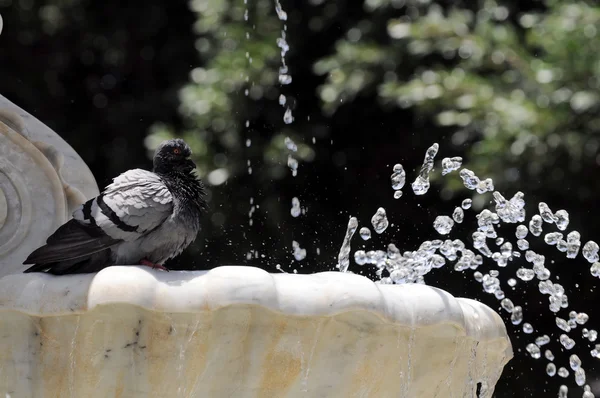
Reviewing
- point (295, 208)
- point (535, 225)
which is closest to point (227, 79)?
point (295, 208)

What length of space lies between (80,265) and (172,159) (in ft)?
1.52

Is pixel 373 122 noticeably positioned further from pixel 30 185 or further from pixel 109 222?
pixel 109 222

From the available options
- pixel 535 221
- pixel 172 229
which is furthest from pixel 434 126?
pixel 172 229

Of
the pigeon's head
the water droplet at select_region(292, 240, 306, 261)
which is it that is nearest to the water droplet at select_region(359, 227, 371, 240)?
the pigeon's head

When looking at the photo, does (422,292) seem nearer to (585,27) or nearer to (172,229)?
(172,229)

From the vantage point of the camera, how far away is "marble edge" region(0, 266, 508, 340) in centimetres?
221

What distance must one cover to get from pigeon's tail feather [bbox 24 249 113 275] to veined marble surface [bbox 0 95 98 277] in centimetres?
38

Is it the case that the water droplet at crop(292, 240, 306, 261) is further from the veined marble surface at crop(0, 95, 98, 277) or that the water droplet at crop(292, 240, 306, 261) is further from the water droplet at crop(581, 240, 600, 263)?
the veined marble surface at crop(0, 95, 98, 277)

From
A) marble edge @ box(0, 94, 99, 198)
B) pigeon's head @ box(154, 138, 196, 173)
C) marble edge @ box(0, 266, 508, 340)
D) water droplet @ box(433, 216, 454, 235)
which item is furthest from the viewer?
water droplet @ box(433, 216, 454, 235)

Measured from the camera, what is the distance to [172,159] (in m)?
2.90

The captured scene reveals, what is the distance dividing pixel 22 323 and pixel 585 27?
3416 millimetres

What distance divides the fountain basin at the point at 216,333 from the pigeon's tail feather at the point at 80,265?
232 mm

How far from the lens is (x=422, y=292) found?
93.6 inches

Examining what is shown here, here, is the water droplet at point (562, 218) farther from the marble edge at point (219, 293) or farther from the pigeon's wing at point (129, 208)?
the pigeon's wing at point (129, 208)
